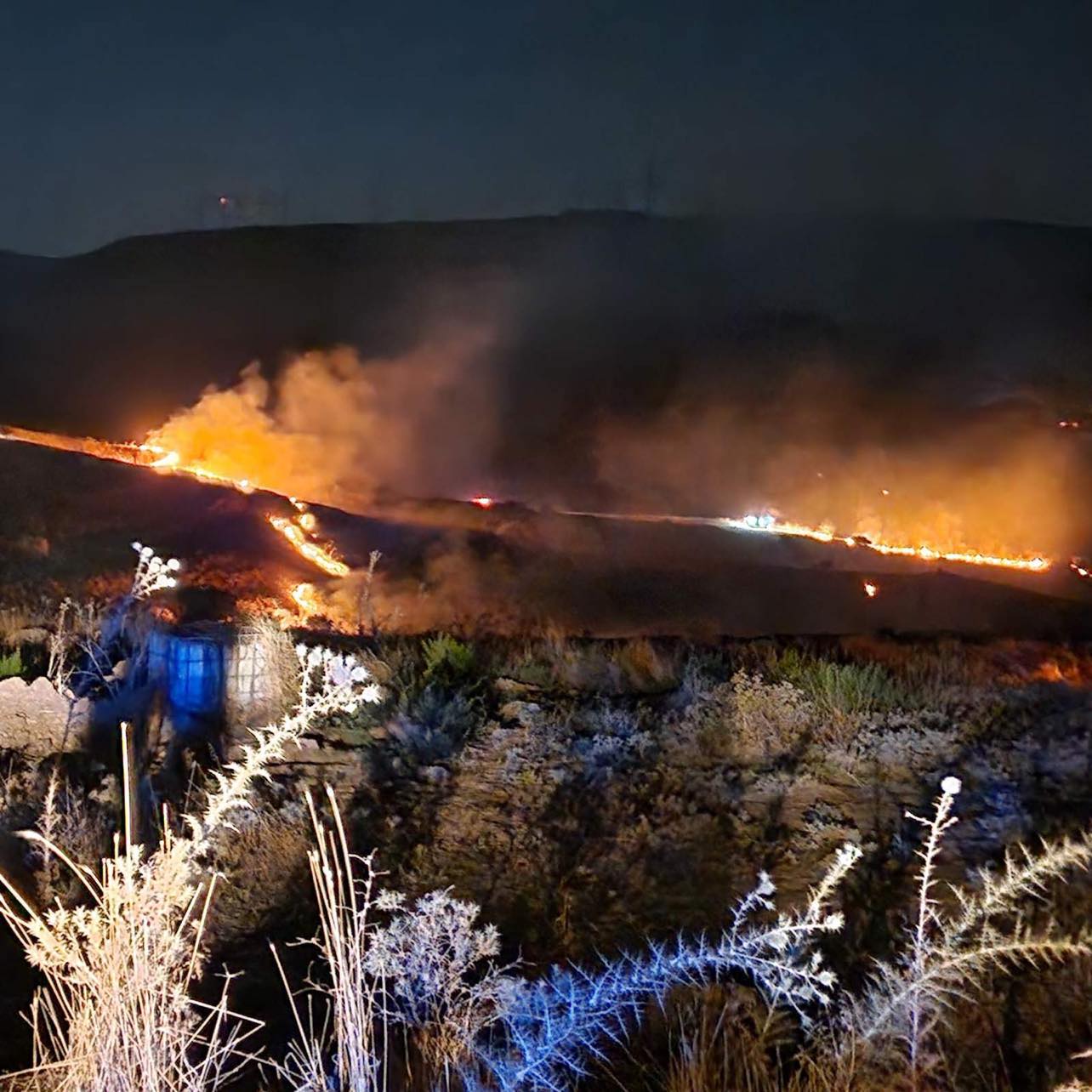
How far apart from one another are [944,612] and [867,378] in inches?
837

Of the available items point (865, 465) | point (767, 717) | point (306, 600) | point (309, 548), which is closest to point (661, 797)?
point (767, 717)

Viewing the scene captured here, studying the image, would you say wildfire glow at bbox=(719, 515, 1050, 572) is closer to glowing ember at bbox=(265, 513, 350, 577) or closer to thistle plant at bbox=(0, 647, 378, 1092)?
glowing ember at bbox=(265, 513, 350, 577)

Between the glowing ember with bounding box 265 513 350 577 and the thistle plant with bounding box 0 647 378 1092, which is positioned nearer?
the thistle plant with bounding box 0 647 378 1092

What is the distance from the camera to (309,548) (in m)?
14.2

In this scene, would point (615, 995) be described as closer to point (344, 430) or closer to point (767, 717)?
point (767, 717)

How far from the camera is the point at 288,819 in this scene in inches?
250

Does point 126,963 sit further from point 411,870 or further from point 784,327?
point 784,327

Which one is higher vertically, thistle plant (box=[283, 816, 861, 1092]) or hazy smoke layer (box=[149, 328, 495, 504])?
hazy smoke layer (box=[149, 328, 495, 504])

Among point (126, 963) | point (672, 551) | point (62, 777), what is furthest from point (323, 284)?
point (126, 963)

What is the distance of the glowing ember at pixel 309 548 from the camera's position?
43.6ft

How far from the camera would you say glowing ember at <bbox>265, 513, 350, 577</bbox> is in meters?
13.3

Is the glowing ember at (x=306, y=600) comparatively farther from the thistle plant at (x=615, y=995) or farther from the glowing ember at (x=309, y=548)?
the thistle plant at (x=615, y=995)

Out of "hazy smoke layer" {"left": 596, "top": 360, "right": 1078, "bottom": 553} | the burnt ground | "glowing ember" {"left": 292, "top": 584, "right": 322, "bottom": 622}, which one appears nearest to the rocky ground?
"glowing ember" {"left": 292, "top": 584, "right": 322, "bottom": 622}

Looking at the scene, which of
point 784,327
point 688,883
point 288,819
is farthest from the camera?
point 784,327
